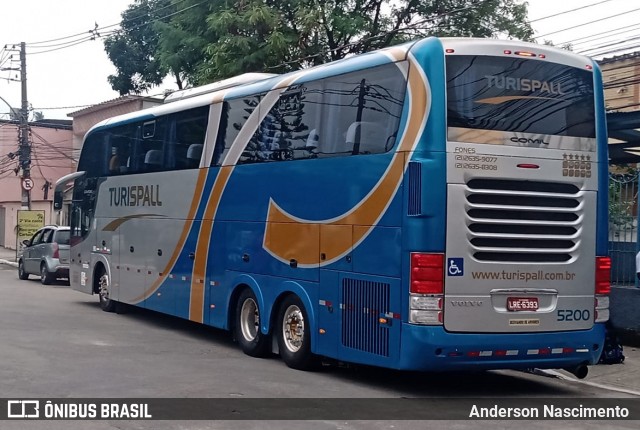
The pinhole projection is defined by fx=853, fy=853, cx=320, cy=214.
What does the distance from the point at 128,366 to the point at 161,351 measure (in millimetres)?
1670

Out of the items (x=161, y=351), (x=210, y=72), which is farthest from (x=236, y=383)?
(x=210, y=72)

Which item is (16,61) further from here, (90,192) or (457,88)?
(457,88)

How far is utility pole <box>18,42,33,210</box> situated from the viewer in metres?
34.5

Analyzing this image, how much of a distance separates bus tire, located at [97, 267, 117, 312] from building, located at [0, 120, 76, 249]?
24.9m

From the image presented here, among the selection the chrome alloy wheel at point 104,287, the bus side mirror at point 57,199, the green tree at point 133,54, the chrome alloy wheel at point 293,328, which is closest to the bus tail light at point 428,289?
the chrome alloy wheel at point 293,328

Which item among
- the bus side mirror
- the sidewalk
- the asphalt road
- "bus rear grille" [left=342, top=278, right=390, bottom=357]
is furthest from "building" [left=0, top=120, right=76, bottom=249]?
"bus rear grille" [left=342, top=278, right=390, bottom=357]

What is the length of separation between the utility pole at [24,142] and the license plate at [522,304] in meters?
28.4

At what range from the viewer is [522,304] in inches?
372

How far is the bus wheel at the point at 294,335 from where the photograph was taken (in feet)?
36.2

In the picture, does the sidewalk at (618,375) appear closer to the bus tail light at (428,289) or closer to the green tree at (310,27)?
the bus tail light at (428,289)

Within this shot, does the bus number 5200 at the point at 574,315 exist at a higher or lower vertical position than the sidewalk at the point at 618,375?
higher

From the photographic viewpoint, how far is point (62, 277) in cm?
2530

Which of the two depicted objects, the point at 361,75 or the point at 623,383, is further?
the point at 623,383

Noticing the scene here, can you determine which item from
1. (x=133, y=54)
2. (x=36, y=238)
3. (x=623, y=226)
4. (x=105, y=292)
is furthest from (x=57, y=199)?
(x=133, y=54)
